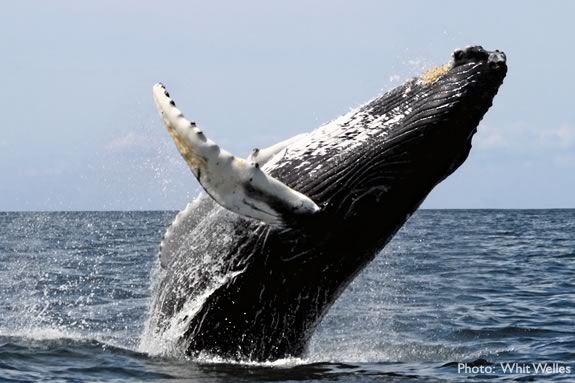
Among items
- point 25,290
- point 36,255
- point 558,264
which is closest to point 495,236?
point 558,264

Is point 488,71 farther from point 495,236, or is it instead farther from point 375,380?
point 495,236

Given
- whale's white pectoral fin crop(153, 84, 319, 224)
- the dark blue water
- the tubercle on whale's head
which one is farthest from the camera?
the dark blue water

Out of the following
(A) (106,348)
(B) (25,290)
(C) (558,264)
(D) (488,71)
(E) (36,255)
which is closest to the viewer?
(D) (488,71)

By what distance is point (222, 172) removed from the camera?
9039 mm

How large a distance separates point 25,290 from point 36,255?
42.5 feet

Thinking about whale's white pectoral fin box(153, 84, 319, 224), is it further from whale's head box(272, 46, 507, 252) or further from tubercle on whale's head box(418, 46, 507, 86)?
tubercle on whale's head box(418, 46, 507, 86)

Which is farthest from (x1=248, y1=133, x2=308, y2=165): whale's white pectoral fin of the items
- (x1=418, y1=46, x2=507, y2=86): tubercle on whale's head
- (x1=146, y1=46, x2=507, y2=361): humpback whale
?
(x1=418, y1=46, x2=507, y2=86): tubercle on whale's head

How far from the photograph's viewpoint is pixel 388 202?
33.6 ft

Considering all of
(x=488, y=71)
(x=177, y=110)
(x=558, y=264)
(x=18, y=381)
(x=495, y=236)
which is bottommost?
(x=18, y=381)

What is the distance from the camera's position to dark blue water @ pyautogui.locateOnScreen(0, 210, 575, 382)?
35.0 feet

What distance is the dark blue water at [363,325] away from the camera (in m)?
10.7

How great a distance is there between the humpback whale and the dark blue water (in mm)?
434

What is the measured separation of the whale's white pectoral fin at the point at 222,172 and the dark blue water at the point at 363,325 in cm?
174

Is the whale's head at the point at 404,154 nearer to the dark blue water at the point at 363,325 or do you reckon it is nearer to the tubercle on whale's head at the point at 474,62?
the tubercle on whale's head at the point at 474,62
